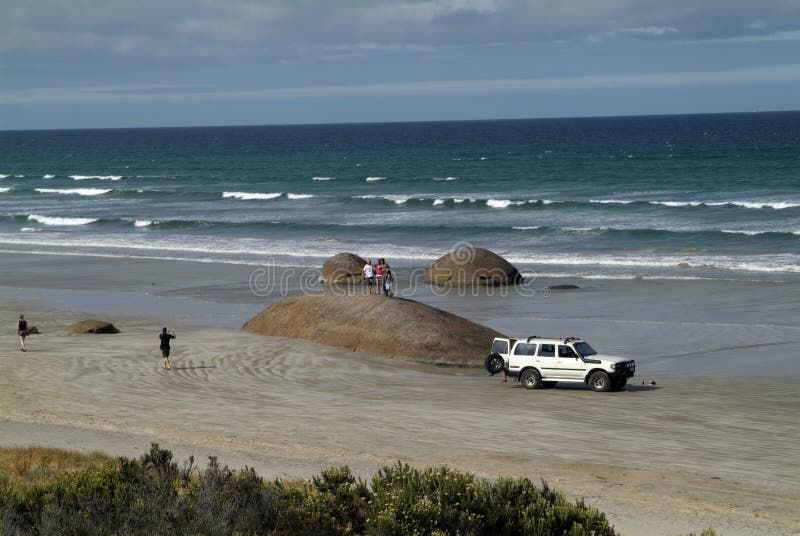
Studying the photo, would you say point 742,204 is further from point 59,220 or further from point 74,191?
point 74,191

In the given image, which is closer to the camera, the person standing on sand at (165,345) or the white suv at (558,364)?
the white suv at (558,364)

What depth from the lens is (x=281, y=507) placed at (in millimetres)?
10508

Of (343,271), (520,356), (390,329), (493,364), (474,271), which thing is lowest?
(493,364)

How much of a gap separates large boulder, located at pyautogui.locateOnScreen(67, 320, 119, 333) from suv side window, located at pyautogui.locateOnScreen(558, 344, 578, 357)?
13.4m

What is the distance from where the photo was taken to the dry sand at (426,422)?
552 inches

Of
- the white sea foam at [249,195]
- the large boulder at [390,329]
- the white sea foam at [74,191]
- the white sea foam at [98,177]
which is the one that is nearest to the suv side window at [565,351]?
the large boulder at [390,329]

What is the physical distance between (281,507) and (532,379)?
1198cm

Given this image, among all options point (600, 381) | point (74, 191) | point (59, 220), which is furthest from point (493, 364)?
point (74, 191)

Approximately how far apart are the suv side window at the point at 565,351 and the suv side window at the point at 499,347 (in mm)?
1214

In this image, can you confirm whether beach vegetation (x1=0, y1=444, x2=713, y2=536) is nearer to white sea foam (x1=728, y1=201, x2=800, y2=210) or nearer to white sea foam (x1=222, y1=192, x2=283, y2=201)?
white sea foam (x1=728, y1=201, x2=800, y2=210)

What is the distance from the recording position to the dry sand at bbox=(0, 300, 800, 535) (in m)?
14.0

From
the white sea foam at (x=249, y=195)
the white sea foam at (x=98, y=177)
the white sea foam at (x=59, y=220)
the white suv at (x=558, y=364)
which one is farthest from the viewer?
the white sea foam at (x=98, y=177)

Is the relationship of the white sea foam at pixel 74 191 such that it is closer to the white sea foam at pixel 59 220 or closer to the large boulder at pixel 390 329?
the white sea foam at pixel 59 220

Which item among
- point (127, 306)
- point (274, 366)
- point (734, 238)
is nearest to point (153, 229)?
point (127, 306)
